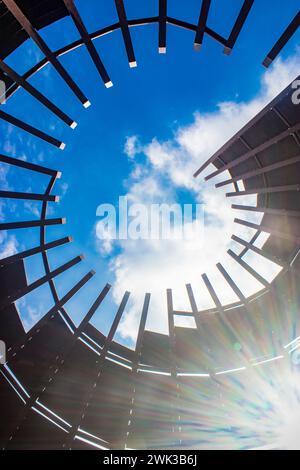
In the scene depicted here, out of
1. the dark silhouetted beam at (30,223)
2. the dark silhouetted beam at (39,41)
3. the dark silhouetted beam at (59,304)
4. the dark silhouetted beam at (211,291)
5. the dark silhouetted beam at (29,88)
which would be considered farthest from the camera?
the dark silhouetted beam at (211,291)

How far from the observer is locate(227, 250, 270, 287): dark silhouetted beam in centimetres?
1238

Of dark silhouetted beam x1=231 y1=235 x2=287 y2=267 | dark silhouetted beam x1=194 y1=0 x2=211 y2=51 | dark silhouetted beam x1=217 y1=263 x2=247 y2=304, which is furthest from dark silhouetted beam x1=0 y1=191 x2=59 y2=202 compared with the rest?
dark silhouetted beam x1=231 y1=235 x2=287 y2=267

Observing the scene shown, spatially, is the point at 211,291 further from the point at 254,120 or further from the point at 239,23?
the point at 239,23

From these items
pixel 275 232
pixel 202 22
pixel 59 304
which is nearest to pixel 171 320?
pixel 59 304

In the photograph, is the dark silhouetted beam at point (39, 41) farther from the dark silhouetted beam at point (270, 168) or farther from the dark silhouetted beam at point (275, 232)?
the dark silhouetted beam at point (275, 232)

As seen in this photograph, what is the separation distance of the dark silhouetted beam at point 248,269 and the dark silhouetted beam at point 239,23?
7.34 meters

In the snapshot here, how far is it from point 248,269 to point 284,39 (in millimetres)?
7845

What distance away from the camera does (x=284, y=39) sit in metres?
7.64

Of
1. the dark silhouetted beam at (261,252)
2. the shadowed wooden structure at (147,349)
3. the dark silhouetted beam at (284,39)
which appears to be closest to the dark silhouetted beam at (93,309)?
the shadowed wooden structure at (147,349)

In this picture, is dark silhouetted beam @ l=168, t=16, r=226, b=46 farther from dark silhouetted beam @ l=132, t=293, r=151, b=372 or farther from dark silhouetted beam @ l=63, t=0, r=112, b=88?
dark silhouetted beam @ l=132, t=293, r=151, b=372

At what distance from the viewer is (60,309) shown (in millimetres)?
12438

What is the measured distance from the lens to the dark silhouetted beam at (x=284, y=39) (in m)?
7.50
